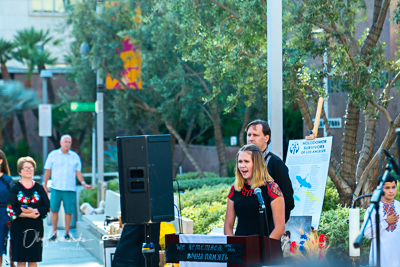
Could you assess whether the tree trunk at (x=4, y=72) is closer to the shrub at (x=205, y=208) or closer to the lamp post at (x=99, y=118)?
the lamp post at (x=99, y=118)

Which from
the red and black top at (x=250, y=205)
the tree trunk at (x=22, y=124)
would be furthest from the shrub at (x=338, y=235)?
the tree trunk at (x=22, y=124)

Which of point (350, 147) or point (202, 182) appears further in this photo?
point (202, 182)

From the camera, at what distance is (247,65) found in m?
11.4

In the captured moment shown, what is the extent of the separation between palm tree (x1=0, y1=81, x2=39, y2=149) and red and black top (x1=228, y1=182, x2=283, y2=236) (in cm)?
2952

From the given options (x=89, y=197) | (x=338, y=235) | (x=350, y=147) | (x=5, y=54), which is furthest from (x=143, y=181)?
(x=5, y=54)

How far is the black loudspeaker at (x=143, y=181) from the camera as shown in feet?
23.0

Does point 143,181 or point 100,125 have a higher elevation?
point 100,125

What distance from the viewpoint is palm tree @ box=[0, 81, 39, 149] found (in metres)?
33.5

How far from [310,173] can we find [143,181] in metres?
2.16

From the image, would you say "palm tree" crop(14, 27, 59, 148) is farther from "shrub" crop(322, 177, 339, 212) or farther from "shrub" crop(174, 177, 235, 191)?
"shrub" crop(322, 177, 339, 212)

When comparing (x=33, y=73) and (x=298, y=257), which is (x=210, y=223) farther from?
(x=33, y=73)

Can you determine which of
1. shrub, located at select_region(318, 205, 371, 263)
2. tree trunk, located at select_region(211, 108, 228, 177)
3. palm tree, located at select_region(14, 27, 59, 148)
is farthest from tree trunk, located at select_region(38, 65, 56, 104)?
shrub, located at select_region(318, 205, 371, 263)

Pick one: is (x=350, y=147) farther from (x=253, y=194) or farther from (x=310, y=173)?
(x=253, y=194)

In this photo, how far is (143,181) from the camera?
23.1ft
